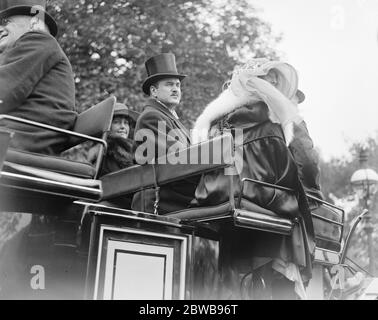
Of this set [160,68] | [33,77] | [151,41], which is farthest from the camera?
[151,41]

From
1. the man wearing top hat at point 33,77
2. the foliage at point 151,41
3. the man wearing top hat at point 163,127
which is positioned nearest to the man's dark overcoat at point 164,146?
the man wearing top hat at point 163,127

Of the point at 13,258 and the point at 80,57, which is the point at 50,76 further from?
the point at 80,57

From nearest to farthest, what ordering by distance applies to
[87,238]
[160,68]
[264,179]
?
[87,238]
[264,179]
[160,68]

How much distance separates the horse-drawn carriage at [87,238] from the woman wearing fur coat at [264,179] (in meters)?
0.25

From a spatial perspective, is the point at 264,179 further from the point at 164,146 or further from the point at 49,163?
the point at 49,163

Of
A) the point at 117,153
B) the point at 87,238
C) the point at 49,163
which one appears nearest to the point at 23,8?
the point at 49,163

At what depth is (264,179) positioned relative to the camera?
10.6 ft

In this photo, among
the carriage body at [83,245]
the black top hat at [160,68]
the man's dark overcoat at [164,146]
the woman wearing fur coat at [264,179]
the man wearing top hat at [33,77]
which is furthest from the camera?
the black top hat at [160,68]

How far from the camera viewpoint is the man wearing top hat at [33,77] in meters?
2.59

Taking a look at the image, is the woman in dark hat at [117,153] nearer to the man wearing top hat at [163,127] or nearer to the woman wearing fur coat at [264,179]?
the man wearing top hat at [163,127]

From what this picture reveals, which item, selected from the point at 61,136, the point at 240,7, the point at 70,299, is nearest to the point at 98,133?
the point at 61,136

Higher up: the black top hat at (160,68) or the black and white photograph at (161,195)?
the black top hat at (160,68)

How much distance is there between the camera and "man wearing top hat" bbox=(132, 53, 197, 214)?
329 cm

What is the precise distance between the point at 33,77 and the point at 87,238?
2.85ft
